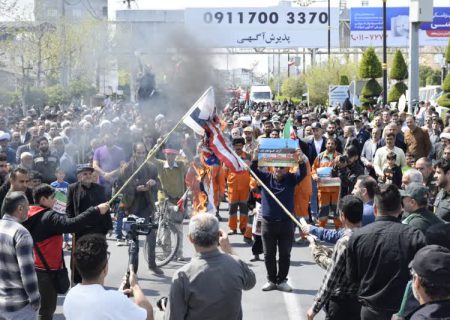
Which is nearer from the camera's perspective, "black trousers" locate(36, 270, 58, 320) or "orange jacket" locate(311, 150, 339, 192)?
"black trousers" locate(36, 270, 58, 320)

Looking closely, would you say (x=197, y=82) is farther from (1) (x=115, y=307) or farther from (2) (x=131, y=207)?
(1) (x=115, y=307)

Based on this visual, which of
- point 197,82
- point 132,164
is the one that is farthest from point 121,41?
point 132,164

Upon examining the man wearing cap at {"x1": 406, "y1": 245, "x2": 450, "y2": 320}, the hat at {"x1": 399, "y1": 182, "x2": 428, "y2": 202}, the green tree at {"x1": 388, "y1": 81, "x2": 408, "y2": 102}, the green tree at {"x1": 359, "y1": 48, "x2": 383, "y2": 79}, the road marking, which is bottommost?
the road marking

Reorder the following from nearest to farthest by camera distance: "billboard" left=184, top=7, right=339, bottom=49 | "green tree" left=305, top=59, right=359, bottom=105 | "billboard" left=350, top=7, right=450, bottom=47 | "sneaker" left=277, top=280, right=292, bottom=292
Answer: "sneaker" left=277, top=280, right=292, bottom=292 → "billboard" left=184, top=7, right=339, bottom=49 → "green tree" left=305, top=59, right=359, bottom=105 → "billboard" left=350, top=7, right=450, bottom=47

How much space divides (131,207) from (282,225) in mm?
2574

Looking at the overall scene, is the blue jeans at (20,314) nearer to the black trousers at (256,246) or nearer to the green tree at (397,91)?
the black trousers at (256,246)

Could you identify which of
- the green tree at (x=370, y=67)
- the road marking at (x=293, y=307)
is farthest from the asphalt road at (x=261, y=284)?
the green tree at (x=370, y=67)

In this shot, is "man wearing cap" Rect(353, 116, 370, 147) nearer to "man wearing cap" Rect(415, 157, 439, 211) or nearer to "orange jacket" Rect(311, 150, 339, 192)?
"orange jacket" Rect(311, 150, 339, 192)

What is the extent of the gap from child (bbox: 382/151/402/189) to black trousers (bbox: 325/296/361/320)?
6.22 meters

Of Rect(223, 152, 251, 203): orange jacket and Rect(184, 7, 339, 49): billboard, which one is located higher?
Rect(184, 7, 339, 49): billboard

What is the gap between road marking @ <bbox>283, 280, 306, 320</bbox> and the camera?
9.26m

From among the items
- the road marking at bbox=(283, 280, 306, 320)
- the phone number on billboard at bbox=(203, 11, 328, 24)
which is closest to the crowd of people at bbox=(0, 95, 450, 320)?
the road marking at bbox=(283, 280, 306, 320)

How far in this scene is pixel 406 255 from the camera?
5.95 meters

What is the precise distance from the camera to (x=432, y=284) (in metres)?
4.22
